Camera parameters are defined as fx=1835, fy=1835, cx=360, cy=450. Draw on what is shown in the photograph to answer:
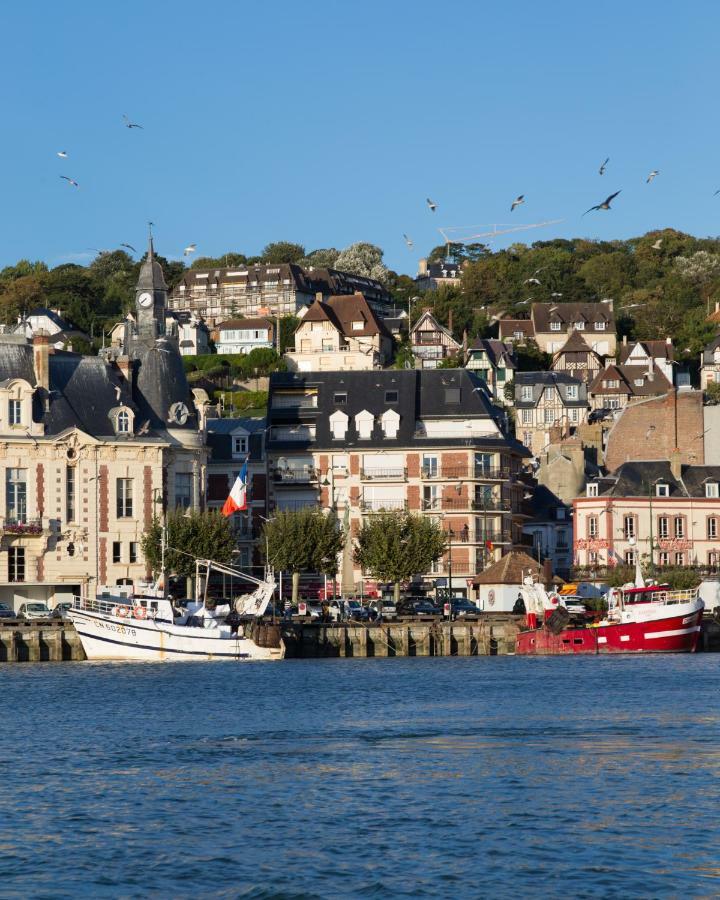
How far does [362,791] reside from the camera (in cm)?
4256

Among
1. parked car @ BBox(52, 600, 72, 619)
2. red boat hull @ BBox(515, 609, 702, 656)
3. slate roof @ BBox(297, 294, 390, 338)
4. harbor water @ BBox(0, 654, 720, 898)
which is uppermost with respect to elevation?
slate roof @ BBox(297, 294, 390, 338)

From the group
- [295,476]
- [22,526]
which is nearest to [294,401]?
[295,476]

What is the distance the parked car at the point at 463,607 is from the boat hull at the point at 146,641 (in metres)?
16.4

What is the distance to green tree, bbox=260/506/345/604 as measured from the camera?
10425 centimetres

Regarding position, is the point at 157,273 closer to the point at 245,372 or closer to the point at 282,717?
the point at 282,717

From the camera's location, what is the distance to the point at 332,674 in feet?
253

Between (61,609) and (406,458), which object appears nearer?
(61,609)

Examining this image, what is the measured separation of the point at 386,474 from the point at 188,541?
1911 centimetres

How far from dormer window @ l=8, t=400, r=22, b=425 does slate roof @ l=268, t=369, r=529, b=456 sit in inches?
856

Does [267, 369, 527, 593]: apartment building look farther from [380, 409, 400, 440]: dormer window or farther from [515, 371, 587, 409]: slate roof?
[515, 371, 587, 409]: slate roof

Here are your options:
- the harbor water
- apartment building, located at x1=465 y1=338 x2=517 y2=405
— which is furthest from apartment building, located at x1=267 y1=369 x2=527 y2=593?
apartment building, located at x1=465 y1=338 x2=517 y2=405

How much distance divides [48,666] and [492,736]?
36.6 m

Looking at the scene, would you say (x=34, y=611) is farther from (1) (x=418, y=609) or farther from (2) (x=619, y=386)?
(2) (x=619, y=386)

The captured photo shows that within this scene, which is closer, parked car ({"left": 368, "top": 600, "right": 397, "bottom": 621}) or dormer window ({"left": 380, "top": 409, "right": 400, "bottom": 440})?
parked car ({"left": 368, "top": 600, "right": 397, "bottom": 621})
